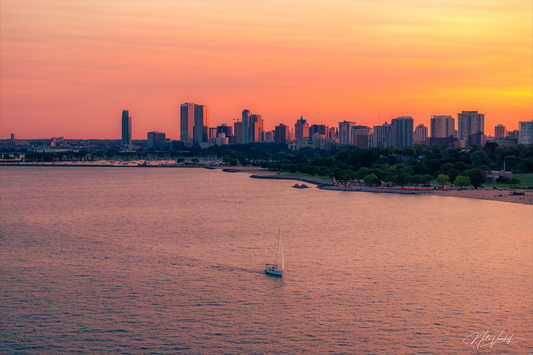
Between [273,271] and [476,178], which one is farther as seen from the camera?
[476,178]

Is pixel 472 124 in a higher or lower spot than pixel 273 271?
higher

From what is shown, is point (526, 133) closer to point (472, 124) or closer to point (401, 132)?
point (472, 124)

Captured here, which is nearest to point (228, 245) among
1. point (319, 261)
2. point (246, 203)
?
point (319, 261)

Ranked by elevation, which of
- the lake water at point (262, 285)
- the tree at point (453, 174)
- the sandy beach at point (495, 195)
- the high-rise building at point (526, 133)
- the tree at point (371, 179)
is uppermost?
the high-rise building at point (526, 133)

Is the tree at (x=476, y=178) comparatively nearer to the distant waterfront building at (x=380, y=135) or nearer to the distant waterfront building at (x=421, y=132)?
the distant waterfront building at (x=380, y=135)

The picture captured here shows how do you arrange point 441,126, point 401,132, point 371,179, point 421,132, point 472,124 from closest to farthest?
point 371,179
point 472,124
point 441,126
point 401,132
point 421,132

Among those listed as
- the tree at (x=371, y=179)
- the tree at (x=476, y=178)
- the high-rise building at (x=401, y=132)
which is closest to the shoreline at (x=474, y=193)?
the tree at (x=476, y=178)

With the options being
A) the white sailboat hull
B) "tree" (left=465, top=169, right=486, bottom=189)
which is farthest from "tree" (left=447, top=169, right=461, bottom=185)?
the white sailboat hull

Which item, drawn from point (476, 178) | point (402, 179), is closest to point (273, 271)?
point (402, 179)
